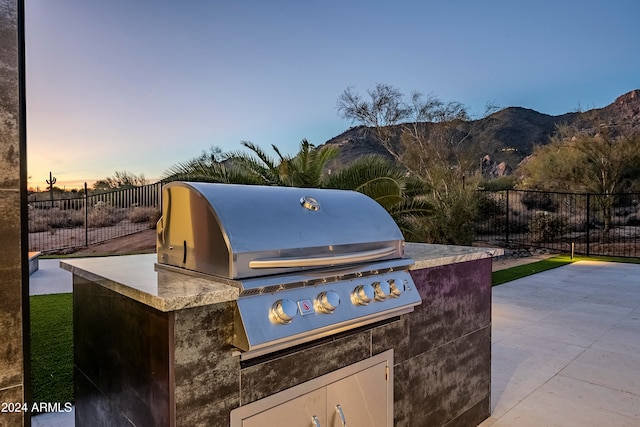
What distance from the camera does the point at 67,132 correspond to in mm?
8055

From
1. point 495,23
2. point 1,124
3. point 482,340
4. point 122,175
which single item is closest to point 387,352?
point 482,340

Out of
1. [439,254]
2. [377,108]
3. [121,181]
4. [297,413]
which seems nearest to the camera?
[297,413]

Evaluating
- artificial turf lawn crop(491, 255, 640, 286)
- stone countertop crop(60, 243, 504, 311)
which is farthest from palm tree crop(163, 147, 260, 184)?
artificial turf lawn crop(491, 255, 640, 286)

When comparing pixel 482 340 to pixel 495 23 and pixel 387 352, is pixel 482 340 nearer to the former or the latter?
pixel 387 352

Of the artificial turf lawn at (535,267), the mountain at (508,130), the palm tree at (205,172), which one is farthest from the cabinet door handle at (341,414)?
the mountain at (508,130)

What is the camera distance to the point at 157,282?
132cm

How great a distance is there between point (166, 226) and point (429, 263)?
4.11 ft

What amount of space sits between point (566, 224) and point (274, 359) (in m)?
15.1

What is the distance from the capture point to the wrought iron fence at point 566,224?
40.8 ft

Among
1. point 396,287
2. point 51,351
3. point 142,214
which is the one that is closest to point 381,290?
point 396,287

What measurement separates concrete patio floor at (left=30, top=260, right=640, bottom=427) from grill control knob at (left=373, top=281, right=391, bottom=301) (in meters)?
1.57

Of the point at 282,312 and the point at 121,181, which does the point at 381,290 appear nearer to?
the point at 282,312

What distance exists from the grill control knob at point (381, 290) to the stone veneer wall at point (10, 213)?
48.2 inches

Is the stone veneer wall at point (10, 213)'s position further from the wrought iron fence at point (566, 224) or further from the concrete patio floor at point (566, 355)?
the wrought iron fence at point (566, 224)
